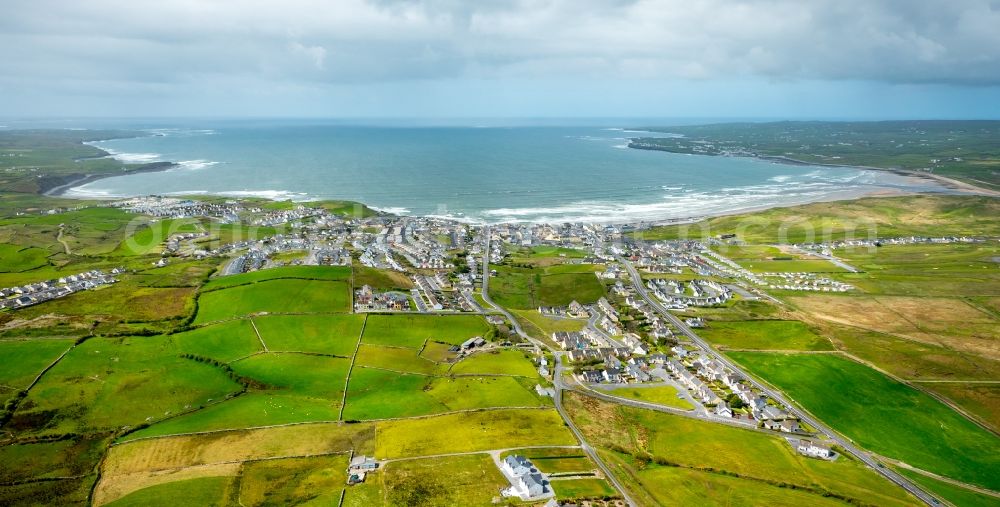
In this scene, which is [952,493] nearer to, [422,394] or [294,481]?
[422,394]

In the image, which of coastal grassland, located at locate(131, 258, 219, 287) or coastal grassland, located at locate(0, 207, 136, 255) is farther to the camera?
coastal grassland, located at locate(0, 207, 136, 255)

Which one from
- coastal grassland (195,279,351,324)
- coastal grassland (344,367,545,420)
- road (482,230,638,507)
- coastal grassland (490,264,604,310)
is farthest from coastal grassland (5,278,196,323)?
coastal grassland (490,264,604,310)

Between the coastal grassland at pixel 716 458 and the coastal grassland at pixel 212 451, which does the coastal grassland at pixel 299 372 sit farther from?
the coastal grassland at pixel 716 458

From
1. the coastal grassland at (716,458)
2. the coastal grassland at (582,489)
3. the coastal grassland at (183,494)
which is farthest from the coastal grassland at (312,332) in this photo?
the coastal grassland at (582,489)

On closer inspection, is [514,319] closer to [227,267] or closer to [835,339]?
[835,339]

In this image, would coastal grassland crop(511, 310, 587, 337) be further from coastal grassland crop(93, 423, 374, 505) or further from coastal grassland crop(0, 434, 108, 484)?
coastal grassland crop(0, 434, 108, 484)

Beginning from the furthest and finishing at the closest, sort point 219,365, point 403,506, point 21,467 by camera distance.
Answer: point 219,365, point 21,467, point 403,506

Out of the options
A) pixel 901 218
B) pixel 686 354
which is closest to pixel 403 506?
pixel 686 354
